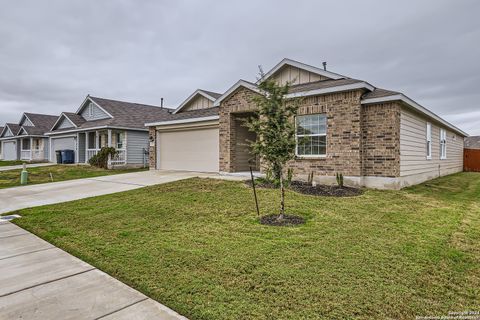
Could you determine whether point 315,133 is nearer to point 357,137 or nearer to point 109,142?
point 357,137

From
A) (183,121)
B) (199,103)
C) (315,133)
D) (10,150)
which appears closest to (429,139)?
(315,133)

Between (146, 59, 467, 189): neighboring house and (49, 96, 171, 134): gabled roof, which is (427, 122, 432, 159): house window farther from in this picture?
(49, 96, 171, 134): gabled roof

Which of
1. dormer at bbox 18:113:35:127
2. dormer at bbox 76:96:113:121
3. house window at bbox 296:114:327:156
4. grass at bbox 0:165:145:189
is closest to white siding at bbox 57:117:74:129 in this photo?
dormer at bbox 76:96:113:121

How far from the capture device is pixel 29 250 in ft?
14.1

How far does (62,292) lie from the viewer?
2.94 m

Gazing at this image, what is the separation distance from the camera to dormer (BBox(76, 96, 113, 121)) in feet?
71.9

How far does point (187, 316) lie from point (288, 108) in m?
4.12

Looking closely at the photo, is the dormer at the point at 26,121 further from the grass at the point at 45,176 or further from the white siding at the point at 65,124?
the grass at the point at 45,176

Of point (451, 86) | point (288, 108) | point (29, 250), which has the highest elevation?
point (451, 86)

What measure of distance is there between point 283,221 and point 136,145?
17.7 meters

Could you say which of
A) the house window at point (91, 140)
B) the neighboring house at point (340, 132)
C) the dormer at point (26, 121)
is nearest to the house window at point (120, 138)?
the house window at point (91, 140)

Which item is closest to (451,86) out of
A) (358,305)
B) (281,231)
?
(281,231)

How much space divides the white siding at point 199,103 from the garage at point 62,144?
12869 mm

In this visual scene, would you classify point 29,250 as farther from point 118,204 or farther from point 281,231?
point 281,231
